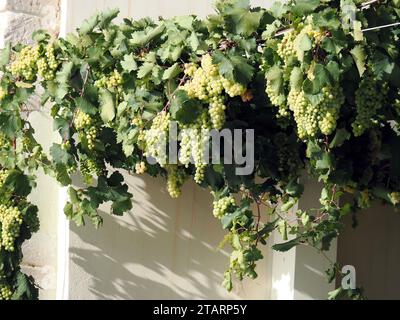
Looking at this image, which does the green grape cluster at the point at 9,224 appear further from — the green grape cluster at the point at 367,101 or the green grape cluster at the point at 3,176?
the green grape cluster at the point at 367,101

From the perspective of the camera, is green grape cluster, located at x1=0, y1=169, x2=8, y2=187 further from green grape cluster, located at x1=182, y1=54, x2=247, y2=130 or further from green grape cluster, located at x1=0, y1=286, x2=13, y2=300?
green grape cluster, located at x1=182, y1=54, x2=247, y2=130

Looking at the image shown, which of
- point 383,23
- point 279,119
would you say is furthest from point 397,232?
point 383,23

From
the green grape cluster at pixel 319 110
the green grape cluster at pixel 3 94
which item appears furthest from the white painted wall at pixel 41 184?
the green grape cluster at pixel 319 110

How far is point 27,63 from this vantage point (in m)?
3.30

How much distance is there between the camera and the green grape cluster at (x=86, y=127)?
3.17 meters

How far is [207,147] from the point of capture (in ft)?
9.50

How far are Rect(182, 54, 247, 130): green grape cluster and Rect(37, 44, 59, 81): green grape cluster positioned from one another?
660mm

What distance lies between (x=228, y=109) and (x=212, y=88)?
247 millimetres

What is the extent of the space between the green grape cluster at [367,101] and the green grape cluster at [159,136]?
2.06 feet

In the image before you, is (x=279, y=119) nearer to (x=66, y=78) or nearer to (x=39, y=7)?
(x=66, y=78)

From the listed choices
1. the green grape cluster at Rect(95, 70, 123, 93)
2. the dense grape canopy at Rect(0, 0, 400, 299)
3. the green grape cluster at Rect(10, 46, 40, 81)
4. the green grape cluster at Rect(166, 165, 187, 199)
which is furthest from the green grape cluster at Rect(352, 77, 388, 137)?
the green grape cluster at Rect(10, 46, 40, 81)

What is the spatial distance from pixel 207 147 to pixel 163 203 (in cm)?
102

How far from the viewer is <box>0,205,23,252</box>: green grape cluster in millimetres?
3404

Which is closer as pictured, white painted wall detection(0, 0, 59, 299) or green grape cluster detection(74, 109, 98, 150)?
green grape cluster detection(74, 109, 98, 150)
